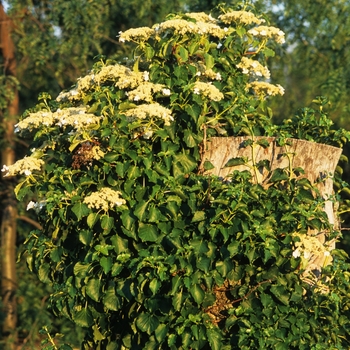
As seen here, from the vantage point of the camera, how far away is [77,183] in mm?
4914

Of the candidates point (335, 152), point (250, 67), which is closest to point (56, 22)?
point (250, 67)

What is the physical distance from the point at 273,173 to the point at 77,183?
1171 millimetres

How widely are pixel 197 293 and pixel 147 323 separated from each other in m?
0.35

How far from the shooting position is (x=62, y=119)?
4848 millimetres

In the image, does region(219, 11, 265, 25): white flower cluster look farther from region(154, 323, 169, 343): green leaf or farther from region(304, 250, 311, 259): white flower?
region(154, 323, 169, 343): green leaf

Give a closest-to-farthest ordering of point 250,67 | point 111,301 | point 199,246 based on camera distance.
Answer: point 199,246 → point 111,301 → point 250,67

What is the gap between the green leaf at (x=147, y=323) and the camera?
463cm

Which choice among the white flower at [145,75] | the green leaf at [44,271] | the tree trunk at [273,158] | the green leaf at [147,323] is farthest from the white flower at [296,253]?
the green leaf at [44,271]

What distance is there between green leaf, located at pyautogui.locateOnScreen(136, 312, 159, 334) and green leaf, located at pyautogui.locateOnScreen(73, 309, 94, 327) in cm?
37

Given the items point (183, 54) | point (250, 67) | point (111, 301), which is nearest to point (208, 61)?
point (183, 54)

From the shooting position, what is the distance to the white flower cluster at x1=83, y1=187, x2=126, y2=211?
15.1 feet

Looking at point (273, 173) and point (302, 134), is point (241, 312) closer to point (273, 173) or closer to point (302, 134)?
point (273, 173)

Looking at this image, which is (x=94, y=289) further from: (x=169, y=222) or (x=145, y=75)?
(x=145, y=75)

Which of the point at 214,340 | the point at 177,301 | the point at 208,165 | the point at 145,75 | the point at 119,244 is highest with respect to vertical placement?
the point at 145,75
